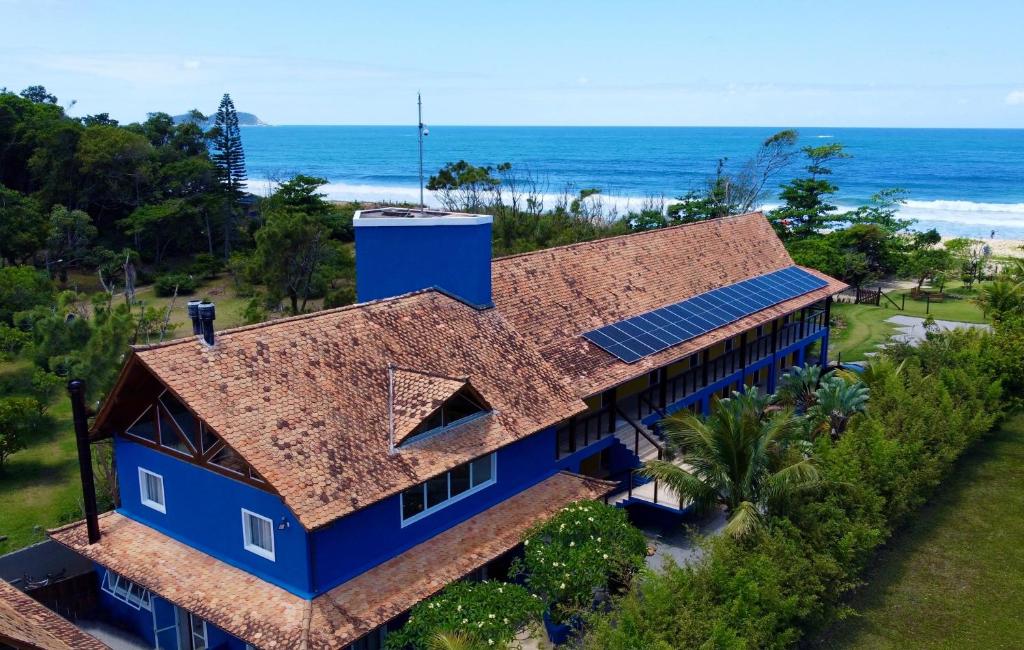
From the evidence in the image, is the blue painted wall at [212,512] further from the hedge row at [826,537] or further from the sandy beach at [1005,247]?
the sandy beach at [1005,247]

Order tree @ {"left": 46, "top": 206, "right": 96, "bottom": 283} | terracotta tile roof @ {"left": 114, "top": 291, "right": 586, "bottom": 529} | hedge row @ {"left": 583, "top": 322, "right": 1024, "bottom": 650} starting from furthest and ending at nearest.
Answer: tree @ {"left": 46, "top": 206, "right": 96, "bottom": 283} < terracotta tile roof @ {"left": 114, "top": 291, "right": 586, "bottom": 529} < hedge row @ {"left": 583, "top": 322, "right": 1024, "bottom": 650}

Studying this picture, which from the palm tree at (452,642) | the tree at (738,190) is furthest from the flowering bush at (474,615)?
the tree at (738,190)

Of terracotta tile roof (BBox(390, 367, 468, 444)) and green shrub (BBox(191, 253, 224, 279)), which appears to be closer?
terracotta tile roof (BBox(390, 367, 468, 444))

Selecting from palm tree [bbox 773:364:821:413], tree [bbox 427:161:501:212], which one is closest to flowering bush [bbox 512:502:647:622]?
palm tree [bbox 773:364:821:413]

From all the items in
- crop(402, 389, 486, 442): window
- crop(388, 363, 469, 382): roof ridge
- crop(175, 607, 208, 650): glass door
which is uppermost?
crop(388, 363, 469, 382): roof ridge

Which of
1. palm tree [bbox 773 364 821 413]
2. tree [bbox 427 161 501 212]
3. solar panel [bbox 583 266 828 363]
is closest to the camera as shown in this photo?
solar panel [bbox 583 266 828 363]

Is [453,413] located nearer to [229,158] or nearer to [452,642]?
[452,642]

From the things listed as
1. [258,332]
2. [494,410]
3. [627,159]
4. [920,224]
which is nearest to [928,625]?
[494,410]

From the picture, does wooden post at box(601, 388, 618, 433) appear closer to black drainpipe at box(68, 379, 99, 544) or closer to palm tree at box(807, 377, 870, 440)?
palm tree at box(807, 377, 870, 440)
